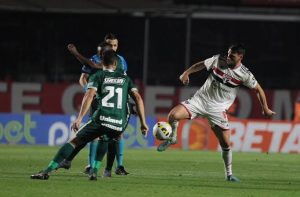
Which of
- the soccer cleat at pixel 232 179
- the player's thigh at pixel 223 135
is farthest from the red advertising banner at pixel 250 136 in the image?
the soccer cleat at pixel 232 179

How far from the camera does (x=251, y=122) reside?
84.5ft

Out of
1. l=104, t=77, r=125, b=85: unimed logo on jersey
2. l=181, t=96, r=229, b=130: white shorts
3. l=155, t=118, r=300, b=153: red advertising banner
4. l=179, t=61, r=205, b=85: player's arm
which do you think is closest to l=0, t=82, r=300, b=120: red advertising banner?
l=155, t=118, r=300, b=153: red advertising banner

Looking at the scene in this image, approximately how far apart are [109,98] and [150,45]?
23.1 metres

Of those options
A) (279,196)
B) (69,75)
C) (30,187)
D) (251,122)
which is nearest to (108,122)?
(30,187)

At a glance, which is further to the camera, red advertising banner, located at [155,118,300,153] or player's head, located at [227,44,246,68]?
red advertising banner, located at [155,118,300,153]

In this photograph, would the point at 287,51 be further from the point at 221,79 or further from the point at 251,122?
the point at 221,79

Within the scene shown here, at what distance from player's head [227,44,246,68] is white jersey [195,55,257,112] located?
13 cm

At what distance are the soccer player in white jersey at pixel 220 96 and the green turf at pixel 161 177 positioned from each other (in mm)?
604

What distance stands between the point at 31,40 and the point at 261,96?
69.3ft

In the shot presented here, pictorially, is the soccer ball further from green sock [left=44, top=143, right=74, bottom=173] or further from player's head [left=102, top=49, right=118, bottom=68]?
green sock [left=44, top=143, right=74, bottom=173]

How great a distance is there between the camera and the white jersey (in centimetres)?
1480

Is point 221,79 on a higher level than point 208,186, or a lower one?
higher

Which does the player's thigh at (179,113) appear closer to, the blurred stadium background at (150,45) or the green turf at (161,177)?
the green turf at (161,177)

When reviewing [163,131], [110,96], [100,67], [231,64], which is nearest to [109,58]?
[110,96]
